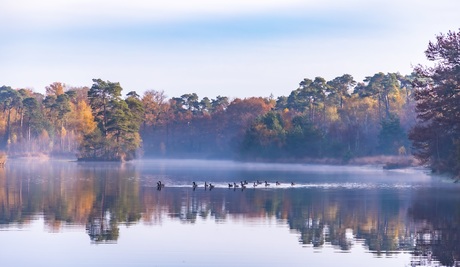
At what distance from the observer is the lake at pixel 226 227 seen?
931 inches

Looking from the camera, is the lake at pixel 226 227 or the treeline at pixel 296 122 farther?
the treeline at pixel 296 122

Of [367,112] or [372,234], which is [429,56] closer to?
[372,234]

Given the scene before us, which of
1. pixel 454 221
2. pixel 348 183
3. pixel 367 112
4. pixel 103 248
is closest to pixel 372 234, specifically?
pixel 454 221

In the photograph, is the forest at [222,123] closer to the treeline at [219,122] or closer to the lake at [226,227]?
the treeline at [219,122]

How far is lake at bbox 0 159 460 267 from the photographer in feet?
77.6

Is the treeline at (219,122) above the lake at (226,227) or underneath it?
above

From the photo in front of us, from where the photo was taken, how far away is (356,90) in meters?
144

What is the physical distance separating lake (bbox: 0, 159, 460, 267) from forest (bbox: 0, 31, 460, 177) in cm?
5054

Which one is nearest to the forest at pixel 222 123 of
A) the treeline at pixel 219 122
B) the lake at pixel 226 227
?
the treeline at pixel 219 122

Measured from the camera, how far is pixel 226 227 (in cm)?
3109

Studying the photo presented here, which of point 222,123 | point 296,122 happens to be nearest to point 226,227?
point 296,122

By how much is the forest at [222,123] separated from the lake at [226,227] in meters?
50.5

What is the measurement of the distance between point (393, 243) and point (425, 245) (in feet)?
3.60

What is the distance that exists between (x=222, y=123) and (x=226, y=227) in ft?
427
